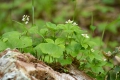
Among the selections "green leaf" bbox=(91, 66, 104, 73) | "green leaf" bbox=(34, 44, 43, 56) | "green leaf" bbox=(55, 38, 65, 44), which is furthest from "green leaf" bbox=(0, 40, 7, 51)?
"green leaf" bbox=(91, 66, 104, 73)

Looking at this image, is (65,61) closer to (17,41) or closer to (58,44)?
(58,44)

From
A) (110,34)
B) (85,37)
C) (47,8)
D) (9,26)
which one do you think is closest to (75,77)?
(85,37)

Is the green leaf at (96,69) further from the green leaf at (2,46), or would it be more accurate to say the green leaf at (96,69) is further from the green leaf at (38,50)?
the green leaf at (2,46)

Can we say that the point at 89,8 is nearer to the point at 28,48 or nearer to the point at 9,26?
the point at 9,26

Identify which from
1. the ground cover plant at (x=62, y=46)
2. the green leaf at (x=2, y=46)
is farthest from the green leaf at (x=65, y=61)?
the green leaf at (x=2, y=46)

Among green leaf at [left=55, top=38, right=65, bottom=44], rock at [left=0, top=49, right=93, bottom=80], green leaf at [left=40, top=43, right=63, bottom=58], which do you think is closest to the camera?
rock at [left=0, top=49, right=93, bottom=80]

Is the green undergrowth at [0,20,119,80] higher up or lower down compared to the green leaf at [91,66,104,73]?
higher up

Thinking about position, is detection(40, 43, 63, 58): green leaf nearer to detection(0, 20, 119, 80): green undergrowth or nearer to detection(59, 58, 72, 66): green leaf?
detection(0, 20, 119, 80): green undergrowth
